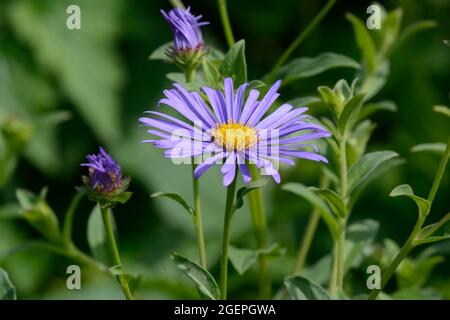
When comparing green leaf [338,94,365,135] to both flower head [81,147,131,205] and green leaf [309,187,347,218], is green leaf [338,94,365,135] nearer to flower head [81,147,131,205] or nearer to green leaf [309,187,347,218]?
green leaf [309,187,347,218]

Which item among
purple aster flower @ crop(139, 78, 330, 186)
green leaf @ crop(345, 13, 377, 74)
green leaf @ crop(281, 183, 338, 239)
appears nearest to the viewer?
purple aster flower @ crop(139, 78, 330, 186)

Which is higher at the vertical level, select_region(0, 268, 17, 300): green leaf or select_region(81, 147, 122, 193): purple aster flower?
select_region(81, 147, 122, 193): purple aster flower

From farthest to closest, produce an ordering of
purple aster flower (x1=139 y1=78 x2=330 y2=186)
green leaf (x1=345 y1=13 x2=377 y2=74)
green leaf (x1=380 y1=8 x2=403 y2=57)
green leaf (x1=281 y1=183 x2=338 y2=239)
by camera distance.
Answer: green leaf (x1=380 y1=8 x2=403 y2=57)
green leaf (x1=345 y1=13 x2=377 y2=74)
green leaf (x1=281 y1=183 x2=338 y2=239)
purple aster flower (x1=139 y1=78 x2=330 y2=186)

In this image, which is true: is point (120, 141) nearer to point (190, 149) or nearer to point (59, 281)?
point (59, 281)

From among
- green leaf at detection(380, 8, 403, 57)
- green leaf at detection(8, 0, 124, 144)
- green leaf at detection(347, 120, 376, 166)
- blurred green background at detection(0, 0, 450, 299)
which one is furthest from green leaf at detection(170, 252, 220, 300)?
green leaf at detection(8, 0, 124, 144)

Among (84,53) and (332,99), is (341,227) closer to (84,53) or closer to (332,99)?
(332,99)

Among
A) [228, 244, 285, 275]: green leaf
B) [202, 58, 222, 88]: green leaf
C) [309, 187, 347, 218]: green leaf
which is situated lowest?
[228, 244, 285, 275]: green leaf

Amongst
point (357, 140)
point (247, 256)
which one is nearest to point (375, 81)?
point (357, 140)

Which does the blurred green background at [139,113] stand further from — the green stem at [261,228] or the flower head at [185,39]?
the flower head at [185,39]
